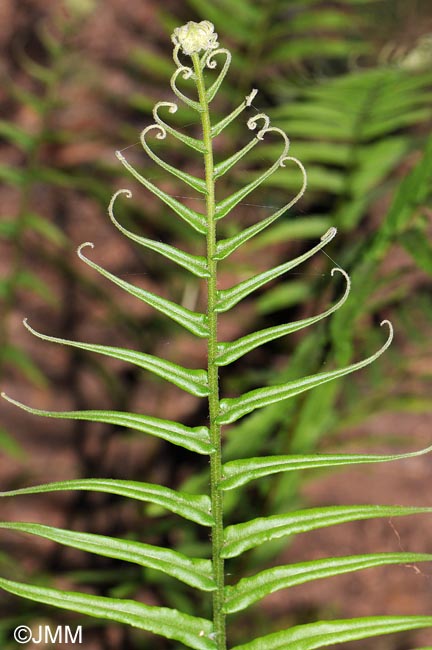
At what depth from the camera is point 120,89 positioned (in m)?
2.51

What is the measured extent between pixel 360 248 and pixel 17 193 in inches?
58.8

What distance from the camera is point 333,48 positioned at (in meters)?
1.57

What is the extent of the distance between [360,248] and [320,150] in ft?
1.33

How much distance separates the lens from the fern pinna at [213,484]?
62 cm

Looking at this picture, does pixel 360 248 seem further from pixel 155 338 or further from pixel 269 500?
pixel 155 338

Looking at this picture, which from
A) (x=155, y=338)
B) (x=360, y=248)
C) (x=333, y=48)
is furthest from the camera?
(x=155, y=338)

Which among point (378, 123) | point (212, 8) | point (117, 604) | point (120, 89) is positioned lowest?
point (117, 604)

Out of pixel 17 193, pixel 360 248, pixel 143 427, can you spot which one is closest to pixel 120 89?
pixel 17 193

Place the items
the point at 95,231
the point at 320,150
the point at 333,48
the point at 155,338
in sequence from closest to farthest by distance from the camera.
Answer: the point at 320,150 < the point at 333,48 < the point at 155,338 < the point at 95,231

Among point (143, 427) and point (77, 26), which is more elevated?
point (77, 26)

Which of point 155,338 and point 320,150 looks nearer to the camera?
point 320,150

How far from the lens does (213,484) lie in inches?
25.7

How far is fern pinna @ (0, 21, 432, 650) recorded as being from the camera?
2.02ft

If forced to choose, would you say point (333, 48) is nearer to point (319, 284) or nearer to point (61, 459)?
point (319, 284)
